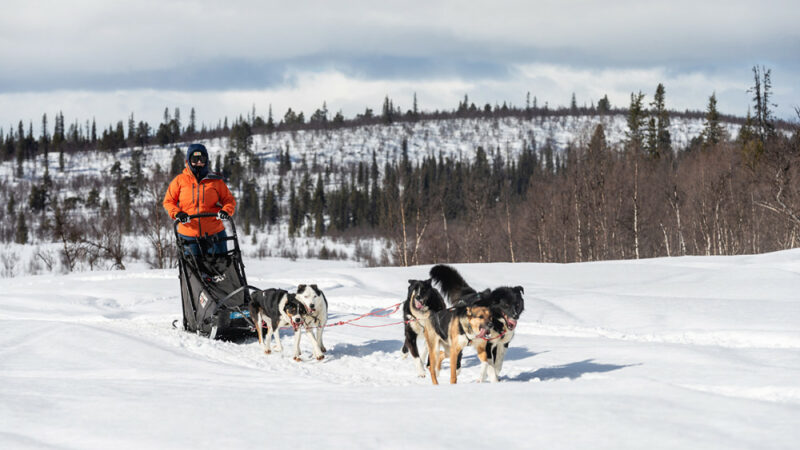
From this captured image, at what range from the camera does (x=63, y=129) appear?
142 meters

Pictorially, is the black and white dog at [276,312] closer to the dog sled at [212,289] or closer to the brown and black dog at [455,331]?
the dog sled at [212,289]

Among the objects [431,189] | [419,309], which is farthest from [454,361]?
[431,189]

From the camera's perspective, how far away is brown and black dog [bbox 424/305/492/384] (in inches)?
188

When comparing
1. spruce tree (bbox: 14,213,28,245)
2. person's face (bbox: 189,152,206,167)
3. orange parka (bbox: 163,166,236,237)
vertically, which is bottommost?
spruce tree (bbox: 14,213,28,245)

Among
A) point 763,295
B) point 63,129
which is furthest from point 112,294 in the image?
point 63,129

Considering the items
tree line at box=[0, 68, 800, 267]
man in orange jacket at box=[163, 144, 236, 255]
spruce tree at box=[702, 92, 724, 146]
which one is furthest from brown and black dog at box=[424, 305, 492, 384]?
spruce tree at box=[702, 92, 724, 146]

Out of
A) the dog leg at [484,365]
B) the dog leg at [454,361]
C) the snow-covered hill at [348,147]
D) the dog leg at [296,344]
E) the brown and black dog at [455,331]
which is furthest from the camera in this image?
the snow-covered hill at [348,147]

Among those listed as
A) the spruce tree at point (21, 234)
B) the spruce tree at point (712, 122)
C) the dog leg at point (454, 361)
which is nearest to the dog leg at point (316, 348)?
the dog leg at point (454, 361)

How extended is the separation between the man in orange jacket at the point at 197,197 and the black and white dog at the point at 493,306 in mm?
2754

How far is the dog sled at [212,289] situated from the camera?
6.80m

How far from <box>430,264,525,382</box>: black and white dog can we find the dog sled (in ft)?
7.35

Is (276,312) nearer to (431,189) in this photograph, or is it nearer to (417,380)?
(417,380)

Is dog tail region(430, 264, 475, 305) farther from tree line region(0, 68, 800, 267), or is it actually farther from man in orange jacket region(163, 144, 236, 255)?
tree line region(0, 68, 800, 267)

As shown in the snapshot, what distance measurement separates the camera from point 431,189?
1315 inches
